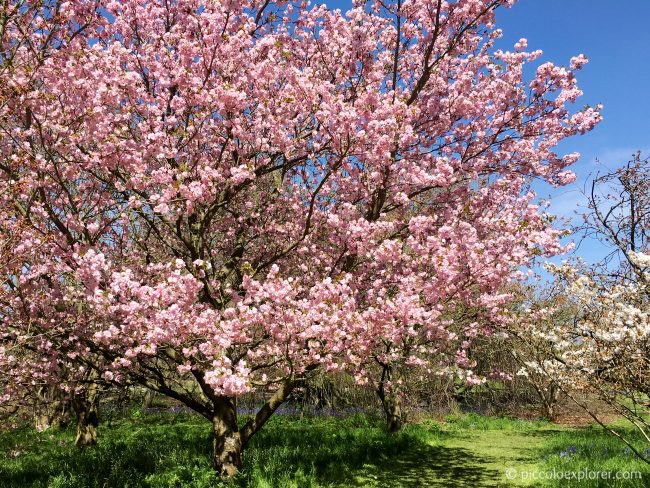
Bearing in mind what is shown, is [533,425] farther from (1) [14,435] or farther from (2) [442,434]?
(1) [14,435]

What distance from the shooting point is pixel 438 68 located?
9500mm

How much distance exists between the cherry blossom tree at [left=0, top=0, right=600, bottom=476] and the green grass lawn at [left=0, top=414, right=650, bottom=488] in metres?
1.10

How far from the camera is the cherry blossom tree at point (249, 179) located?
6988 mm

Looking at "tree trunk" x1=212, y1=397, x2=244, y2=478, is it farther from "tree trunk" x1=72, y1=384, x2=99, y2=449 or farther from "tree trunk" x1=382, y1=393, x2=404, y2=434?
"tree trunk" x1=382, y1=393, x2=404, y2=434

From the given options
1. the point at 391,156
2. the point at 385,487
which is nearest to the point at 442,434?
the point at 385,487

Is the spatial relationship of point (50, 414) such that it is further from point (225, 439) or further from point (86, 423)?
point (225, 439)

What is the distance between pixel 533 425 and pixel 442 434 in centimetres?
515

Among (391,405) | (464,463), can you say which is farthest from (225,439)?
(391,405)

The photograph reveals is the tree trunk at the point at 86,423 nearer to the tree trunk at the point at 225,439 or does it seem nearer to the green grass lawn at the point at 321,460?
the green grass lawn at the point at 321,460

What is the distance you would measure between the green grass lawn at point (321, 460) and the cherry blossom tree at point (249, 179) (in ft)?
3.62

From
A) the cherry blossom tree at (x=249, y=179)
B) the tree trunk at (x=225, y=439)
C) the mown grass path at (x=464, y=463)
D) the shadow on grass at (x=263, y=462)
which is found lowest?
the mown grass path at (x=464, y=463)

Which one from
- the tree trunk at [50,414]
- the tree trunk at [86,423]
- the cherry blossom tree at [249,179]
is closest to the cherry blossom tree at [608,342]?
the cherry blossom tree at [249,179]

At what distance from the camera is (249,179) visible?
820 cm

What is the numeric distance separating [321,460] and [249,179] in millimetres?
5657
